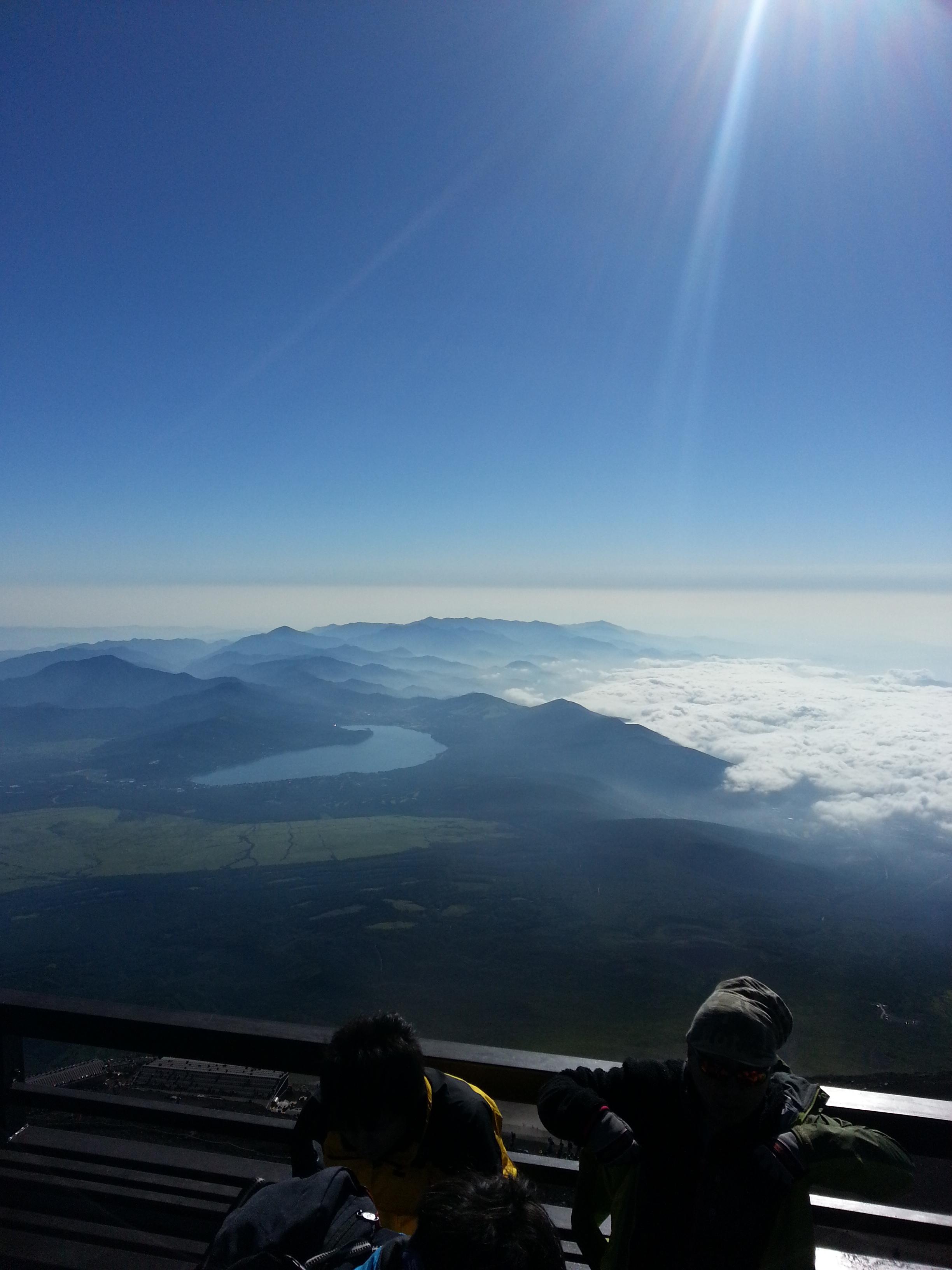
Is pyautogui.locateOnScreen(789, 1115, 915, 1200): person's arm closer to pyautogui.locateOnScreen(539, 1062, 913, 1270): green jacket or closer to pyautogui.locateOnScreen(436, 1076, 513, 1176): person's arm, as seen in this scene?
pyautogui.locateOnScreen(539, 1062, 913, 1270): green jacket

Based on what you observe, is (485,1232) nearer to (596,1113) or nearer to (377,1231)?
(377,1231)

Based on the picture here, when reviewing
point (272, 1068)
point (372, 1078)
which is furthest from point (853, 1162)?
point (272, 1068)

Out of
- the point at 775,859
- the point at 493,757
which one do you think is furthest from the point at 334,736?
the point at 775,859

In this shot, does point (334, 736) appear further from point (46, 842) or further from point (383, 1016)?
point (383, 1016)

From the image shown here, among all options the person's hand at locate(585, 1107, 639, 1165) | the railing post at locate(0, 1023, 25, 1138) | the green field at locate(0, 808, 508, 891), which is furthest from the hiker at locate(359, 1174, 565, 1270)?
the green field at locate(0, 808, 508, 891)

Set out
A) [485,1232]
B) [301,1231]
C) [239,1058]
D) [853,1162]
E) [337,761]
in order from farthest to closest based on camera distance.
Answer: [337,761] < [239,1058] < [853,1162] < [301,1231] < [485,1232]

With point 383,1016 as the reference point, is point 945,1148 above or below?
below
